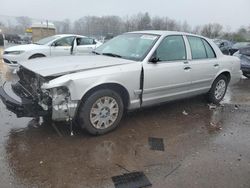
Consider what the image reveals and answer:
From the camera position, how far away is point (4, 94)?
14.3 ft

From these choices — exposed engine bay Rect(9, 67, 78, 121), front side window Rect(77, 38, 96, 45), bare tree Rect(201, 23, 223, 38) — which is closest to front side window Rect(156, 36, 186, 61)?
exposed engine bay Rect(9, 67, 78, 121)

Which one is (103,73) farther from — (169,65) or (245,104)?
(245,104)

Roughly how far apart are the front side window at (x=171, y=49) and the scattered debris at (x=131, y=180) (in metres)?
2.34

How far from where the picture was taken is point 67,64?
4.45 metres

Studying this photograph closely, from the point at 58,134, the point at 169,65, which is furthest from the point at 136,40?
the point at 58,134

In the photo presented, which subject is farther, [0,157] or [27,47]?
[27,47]

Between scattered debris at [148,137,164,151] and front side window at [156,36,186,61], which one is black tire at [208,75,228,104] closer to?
front side window at [156,36,186,61]

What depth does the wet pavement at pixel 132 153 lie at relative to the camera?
3371 mm

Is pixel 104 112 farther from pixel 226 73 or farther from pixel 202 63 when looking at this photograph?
pixel 226 73

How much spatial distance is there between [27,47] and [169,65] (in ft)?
22.7

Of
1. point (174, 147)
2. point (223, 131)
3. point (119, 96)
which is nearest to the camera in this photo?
point (174, 147)

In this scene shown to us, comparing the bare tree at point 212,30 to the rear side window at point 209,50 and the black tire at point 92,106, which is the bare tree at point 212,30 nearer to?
the rear side window at point 209,50

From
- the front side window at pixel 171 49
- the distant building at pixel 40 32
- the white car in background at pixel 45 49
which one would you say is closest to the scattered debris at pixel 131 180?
the front side window at pixel 171 49

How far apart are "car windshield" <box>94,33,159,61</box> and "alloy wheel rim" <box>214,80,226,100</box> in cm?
229
